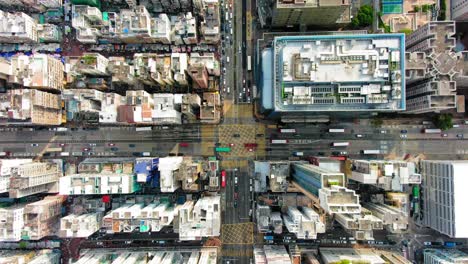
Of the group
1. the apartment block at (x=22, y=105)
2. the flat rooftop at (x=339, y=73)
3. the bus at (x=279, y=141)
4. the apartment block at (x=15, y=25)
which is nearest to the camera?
the flat rooftop at (x=339, y=73)

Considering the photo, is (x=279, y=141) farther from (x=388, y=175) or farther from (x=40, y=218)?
(x=40, y=218)

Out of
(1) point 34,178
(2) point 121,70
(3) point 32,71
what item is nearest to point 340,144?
(2) point 121,70

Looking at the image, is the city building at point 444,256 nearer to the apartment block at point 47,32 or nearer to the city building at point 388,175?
the city building at point 388,175

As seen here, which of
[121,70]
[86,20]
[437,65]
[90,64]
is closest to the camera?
[437,65]

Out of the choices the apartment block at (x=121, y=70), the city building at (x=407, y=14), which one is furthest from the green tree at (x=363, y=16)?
the apartment block at (x=121, y=70)

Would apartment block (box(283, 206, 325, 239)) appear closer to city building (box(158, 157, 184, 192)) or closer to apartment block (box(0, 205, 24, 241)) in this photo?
city building (box(158, 157, 184, 192))

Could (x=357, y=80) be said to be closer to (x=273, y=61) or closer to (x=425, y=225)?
(x=273, y=61)

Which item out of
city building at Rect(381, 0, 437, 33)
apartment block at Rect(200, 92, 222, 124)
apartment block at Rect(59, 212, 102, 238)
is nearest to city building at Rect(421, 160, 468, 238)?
city building at Rect(381, 0, 437, 33)
